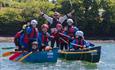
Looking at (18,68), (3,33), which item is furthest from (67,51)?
(3,33)

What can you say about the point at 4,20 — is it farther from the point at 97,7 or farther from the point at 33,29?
the point at 33,29

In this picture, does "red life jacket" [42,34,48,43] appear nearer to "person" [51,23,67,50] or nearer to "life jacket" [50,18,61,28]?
"person" [51,23,67,50]

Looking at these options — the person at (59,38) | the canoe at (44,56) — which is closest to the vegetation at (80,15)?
the person at (59,38)

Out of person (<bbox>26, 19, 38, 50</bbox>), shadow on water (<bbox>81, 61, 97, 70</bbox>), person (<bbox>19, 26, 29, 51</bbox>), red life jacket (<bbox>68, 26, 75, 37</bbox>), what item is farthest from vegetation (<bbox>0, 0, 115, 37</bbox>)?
shadow on water (<bbox>81, 61, 97, 70</bbox>)

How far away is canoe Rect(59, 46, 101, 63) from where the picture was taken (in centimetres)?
2573

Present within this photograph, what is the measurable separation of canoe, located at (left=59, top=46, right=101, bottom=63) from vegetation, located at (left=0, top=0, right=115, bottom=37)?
1359 inches

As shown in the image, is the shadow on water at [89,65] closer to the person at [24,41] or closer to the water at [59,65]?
the water at [59,65]

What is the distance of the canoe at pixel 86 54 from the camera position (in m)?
25.7

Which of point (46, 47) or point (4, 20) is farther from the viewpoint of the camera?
point (4, 20)

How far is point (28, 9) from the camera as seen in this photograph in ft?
219

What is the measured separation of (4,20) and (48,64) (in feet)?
130

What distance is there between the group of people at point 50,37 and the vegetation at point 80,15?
105ft

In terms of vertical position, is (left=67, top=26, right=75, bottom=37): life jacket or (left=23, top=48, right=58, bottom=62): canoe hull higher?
(left=67, top=26, right=75, bottom=37): life jacket

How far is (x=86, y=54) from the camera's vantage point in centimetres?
2616
